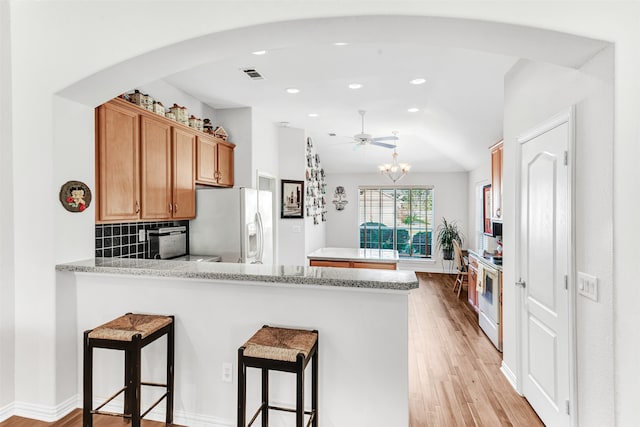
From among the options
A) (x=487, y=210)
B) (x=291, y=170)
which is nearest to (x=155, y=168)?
(x=291, y=170)

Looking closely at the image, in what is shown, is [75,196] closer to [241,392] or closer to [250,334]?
[250,334]

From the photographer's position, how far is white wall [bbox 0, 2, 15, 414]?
222cm

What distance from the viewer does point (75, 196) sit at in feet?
7.64

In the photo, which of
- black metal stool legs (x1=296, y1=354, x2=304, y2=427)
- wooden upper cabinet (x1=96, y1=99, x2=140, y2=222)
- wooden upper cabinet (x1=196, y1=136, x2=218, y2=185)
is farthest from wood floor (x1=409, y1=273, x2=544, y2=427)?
wooden upper cabinet (x1=196, y1=136, x2=218, y2=185)

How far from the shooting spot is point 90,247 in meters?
2.48

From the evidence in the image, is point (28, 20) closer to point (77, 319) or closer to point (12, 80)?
point (12, 80)

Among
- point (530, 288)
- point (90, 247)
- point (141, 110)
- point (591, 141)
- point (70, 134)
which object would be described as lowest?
point (530, 288)

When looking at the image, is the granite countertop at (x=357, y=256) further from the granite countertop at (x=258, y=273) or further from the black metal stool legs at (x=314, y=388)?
the black metal stool legs at (x=314, y=388)

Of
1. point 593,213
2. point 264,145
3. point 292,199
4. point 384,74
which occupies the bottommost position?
point 593,213

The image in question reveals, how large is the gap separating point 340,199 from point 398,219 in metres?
1.49

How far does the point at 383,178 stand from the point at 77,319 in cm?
711

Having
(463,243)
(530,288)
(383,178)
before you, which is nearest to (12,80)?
(530,288)

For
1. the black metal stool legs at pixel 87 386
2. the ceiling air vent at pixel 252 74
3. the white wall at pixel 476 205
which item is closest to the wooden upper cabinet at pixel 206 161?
the ceiling air vent at pixel 252 74

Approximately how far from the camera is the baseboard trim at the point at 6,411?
89.0 inches
